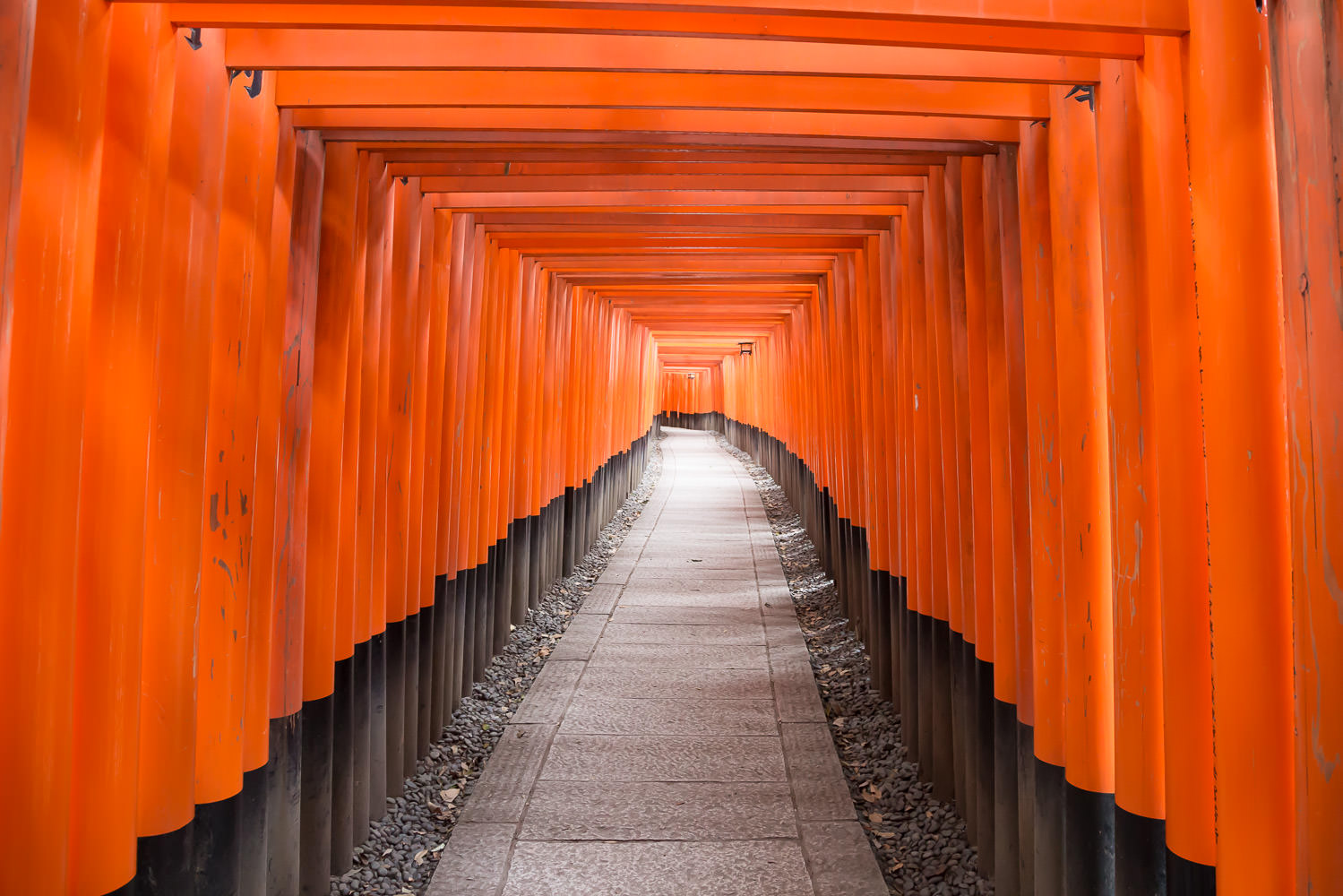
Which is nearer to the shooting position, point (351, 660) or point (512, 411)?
point (351, 660)

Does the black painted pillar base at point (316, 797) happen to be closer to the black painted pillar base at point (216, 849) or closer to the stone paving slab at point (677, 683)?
the black painted pillar base at point (216, 849)

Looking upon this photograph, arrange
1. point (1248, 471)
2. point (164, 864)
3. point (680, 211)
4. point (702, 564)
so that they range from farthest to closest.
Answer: point (702, 564) < point (680, 211) < point (164, 864) < point (1248, 471)

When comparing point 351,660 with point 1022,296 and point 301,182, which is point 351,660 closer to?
point 301,182

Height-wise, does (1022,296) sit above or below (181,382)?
above

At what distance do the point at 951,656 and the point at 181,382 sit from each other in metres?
3.67

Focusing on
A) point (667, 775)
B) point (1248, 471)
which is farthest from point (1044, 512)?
point (667, 775)

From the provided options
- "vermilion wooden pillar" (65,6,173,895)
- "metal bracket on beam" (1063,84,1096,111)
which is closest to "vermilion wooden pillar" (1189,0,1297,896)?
"metal bracket on beam" (1063,84,1096,111)

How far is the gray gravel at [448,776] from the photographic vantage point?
3.79 metres

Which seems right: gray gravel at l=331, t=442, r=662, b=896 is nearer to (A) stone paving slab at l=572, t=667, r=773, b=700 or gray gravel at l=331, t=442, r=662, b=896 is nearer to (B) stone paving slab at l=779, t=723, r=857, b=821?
(A) stone paving slab at l=572, t=667, r=773, b=700

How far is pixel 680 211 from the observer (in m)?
5.05

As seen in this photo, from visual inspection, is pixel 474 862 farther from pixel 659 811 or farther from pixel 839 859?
pixel 839 859

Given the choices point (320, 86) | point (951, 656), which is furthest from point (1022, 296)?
point (320, 86)

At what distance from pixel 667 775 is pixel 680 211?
11.0 ft

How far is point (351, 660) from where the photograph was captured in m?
3.80
